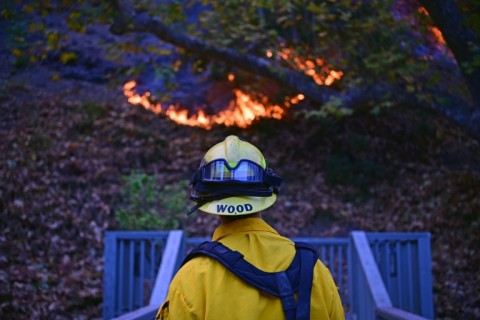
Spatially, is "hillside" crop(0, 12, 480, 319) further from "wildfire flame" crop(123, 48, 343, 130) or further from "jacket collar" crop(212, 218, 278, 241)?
"jacket collar" crop(212, 218, 278, 241)

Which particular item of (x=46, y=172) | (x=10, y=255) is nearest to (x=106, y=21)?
(x=46, y=172)

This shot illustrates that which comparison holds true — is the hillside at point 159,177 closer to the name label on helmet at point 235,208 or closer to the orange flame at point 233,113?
the orange flame at point 233,113

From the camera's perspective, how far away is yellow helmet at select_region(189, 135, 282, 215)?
2332 mm

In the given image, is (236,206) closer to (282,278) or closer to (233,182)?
(233,182)

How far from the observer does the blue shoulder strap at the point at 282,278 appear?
211 centimetres

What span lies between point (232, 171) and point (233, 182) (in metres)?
0.05

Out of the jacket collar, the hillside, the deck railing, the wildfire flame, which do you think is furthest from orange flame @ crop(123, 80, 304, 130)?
the jacket collar

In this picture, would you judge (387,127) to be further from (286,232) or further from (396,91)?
(286,232)

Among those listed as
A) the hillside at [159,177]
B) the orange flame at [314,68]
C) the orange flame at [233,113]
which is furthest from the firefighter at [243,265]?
the orange flame at [233,113]

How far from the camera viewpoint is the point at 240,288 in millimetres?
2115

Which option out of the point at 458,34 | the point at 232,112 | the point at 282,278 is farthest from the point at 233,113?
the point at 282,278

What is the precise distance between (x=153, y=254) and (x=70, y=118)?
7014 millimetres

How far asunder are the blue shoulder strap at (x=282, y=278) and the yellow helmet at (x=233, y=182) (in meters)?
0.19

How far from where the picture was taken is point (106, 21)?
9906 mm
